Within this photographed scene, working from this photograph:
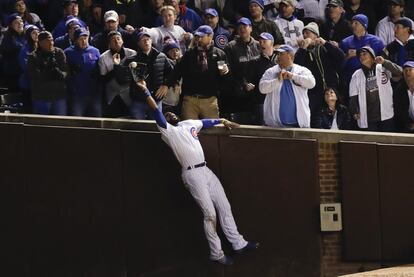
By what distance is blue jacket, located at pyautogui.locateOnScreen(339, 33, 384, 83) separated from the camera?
22.2 meters

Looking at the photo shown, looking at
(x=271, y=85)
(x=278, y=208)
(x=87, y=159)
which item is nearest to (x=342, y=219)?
(x=278, y=208)

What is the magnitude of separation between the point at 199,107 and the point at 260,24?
7.28 feet

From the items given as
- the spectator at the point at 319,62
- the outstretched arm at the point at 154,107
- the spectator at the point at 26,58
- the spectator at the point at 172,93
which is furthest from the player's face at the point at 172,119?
the spectator at the point at 26,58

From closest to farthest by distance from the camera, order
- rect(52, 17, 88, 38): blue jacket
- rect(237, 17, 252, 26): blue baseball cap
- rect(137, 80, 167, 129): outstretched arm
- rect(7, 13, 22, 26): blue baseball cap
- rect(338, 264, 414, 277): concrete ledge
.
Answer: rect(338, 264, 414, 277): concrete ledge < rect(137, 80, 167, 129): outstretched arm < rect(237, 17, 252, 26): blue baseball cap < rect(7, 13, 22, 26): blue baseball cap < rect(52, 17, 88, 38): blue jacket

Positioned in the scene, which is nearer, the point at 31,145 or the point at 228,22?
the point at 31,145

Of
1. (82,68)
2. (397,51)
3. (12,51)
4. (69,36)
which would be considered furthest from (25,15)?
(397,51)

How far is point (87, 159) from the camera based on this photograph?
21844mm

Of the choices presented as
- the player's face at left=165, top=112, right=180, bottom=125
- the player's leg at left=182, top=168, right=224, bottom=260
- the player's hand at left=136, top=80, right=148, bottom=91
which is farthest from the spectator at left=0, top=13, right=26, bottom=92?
the player's leg at left=182, top=168, right=224, bottom=260

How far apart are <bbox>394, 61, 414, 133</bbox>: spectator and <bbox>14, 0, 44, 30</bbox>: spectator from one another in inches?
238

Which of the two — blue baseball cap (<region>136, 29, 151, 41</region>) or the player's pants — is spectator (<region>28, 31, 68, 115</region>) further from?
the player's pants

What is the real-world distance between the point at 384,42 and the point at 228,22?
8.68 feet

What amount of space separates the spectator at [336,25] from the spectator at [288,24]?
507mm

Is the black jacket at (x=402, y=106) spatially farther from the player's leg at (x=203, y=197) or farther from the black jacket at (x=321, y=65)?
the player's leg at (x=203, y=197)

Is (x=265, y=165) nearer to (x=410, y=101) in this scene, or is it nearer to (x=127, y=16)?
(x=410, y=101)
